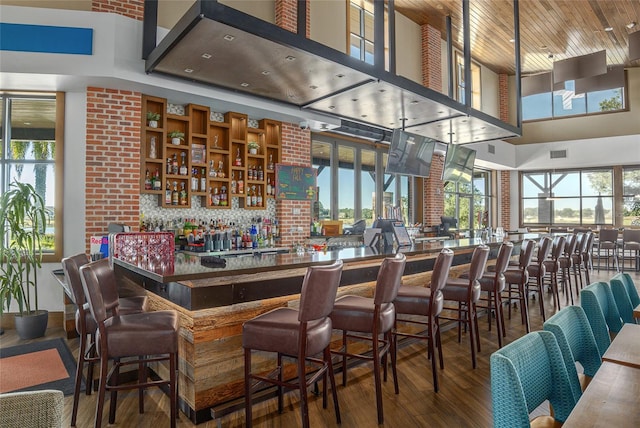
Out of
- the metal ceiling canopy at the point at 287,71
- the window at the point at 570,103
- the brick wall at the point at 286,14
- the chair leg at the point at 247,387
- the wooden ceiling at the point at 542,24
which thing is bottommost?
the chair leg at the point at 247,387

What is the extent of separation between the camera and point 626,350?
149cm

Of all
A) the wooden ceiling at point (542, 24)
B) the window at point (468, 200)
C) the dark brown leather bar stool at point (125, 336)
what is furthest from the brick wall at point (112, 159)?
the window at point (468, 200)

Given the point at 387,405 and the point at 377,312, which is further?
the point at 387,405

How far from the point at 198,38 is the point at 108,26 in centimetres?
164

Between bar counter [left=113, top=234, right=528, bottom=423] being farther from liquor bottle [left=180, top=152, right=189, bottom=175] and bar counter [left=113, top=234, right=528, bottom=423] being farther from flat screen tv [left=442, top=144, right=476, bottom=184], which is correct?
flat screen tv [left=442, top=144, right=476, bottom=184]

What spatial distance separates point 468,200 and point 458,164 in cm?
496

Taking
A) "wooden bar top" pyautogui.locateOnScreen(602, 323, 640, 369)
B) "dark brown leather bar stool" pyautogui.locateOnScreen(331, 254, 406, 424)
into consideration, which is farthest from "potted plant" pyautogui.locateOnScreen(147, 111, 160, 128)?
"wooden bar top" pyautogui.locateOnScreen(602, 323, 640, 369)

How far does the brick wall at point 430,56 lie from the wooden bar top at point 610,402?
8619mm

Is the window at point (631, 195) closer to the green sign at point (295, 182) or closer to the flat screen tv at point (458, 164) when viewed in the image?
the flat screen tv at point (458, 164)

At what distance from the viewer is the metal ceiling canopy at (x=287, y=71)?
3.45 meters

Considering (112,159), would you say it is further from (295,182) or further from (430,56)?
(430,56)

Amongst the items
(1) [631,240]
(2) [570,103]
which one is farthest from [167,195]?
(2) [570,103]

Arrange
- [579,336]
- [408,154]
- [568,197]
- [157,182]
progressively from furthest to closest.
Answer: [568,197], [408,154], [157,182], [579,336]

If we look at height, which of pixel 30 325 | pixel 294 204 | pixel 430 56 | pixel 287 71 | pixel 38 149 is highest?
pixel 430 56
